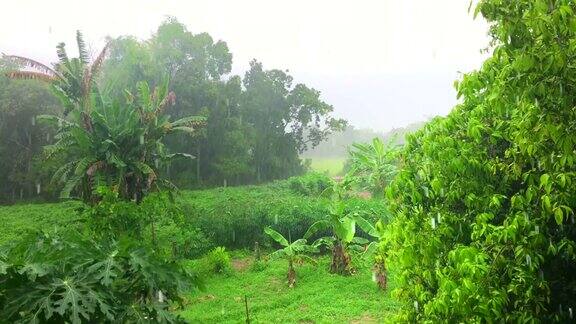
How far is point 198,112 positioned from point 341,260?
17076mm

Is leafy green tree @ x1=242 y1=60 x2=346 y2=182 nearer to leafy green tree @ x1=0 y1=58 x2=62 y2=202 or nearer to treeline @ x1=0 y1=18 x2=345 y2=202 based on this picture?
treeline @ x1=0 y1=18 x2=345 y2=202

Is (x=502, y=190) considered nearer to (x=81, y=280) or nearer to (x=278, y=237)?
(x=81, y=280)

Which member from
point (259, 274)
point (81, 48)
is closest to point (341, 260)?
point (259, 274)

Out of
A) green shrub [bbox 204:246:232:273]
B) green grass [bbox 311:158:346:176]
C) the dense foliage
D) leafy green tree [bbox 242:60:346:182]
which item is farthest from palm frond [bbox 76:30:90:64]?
green grass [bbox 311:158:346:176]

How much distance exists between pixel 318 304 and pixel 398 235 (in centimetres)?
558

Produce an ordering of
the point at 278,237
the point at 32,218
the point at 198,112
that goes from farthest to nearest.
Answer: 1. the point at 198,112
2. the point at 32,218
3. the point at 278,237

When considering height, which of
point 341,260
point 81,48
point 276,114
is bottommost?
point 341,260

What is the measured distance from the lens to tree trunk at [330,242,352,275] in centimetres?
1088

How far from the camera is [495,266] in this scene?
9.96ft

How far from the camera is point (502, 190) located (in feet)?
11.4

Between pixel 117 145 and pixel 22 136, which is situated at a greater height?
pixel 22 136

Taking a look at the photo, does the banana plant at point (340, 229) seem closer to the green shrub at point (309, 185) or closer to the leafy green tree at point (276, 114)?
Result: the green shrub at point (309, 185)

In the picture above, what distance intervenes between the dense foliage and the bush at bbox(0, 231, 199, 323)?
6.10 ft

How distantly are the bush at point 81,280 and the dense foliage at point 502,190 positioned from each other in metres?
1.86
